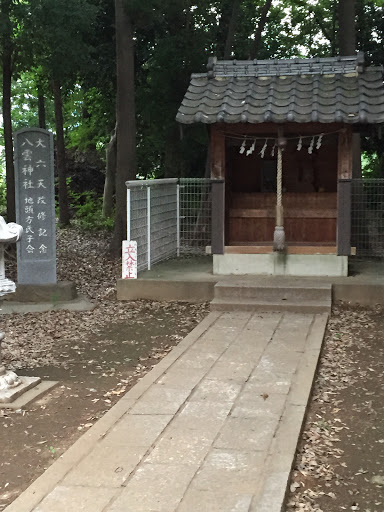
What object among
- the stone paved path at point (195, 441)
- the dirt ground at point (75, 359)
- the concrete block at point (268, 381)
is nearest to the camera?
the stone paved path at point (195, 441)

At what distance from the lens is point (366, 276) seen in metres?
10.1

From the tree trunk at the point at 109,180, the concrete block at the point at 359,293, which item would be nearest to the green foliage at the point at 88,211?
the tree trunk at the point at 109,180

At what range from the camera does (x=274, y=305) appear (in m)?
8.91

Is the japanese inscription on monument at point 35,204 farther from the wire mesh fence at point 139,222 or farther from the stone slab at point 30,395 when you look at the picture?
the stone slab at point 30,395

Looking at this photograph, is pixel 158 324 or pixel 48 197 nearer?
pixel 158 324

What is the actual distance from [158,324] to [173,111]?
357 inches

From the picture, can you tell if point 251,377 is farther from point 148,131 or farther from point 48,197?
point 148,131

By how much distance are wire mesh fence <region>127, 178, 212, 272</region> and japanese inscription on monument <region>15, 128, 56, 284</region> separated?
1.32 meters

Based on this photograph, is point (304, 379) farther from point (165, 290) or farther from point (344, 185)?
point (344, 185)

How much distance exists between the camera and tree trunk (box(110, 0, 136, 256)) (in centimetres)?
1288

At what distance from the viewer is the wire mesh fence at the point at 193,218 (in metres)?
12.7

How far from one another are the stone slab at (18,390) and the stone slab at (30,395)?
25 mm

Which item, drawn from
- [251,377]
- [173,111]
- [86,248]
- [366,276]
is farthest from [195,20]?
[251,377]

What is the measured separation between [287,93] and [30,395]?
21.4 ft
